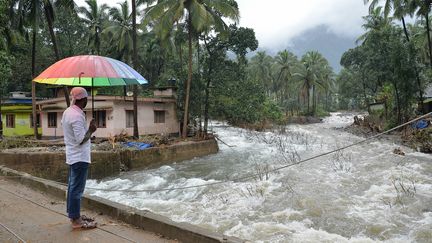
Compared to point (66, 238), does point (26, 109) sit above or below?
above

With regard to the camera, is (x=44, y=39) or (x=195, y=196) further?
(x=44, y=39)

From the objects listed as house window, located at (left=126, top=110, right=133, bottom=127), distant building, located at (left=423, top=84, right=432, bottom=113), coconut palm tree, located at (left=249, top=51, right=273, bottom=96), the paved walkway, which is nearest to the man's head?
the paved walkway

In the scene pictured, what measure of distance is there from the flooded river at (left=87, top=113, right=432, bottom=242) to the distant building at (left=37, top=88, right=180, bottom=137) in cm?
695

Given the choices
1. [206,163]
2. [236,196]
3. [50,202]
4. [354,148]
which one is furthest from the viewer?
[354,148]

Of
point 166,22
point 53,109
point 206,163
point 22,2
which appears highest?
point 22,2

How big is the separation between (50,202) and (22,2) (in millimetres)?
18811

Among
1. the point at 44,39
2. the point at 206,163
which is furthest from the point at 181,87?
the point at 44,39

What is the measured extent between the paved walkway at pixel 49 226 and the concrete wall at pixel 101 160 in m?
6.00

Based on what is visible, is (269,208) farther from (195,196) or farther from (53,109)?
(53,109)

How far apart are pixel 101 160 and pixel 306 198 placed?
8.38 metres

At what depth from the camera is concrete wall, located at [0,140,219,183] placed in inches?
498

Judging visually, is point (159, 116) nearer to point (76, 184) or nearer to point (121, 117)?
point (121, 117)

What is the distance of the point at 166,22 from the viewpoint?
20.9 m

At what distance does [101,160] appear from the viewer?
571 inches
